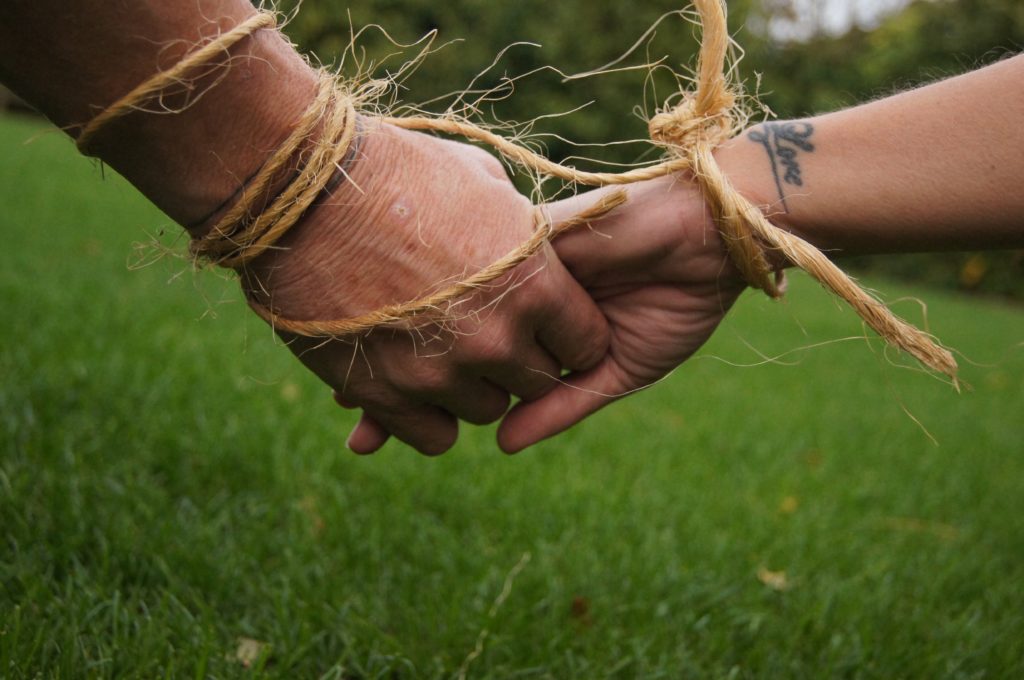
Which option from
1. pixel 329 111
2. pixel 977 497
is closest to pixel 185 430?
pixel 329 111

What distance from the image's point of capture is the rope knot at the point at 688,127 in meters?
1.28

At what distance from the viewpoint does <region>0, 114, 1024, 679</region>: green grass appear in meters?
1.43

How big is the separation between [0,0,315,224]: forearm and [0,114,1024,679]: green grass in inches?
4.0

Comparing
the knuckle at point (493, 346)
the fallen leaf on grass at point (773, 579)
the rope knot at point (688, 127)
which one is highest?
the rope knot at point (688, 127)

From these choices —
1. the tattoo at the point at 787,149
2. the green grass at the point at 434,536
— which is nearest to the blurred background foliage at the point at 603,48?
the green grass at the point at 434,536

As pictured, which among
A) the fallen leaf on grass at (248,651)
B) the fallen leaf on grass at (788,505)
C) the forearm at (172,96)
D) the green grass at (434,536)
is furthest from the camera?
the fallen leaf on grass at (788,505)

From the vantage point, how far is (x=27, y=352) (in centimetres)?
245

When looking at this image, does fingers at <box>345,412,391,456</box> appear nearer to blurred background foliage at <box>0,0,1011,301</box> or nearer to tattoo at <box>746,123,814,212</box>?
tattoo at <box>746,123,814,212</box>

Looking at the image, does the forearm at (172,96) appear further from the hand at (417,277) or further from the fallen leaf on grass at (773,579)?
the fallen leaf on grass at (773,579)

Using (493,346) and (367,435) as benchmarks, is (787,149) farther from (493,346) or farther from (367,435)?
(367,435)

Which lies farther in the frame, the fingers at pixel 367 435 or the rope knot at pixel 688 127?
the fingers at pixel 367 435

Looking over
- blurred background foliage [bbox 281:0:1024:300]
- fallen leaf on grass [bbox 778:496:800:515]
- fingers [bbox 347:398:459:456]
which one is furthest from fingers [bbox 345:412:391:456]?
blurred background foliage [bbox 281:0:1024:300]

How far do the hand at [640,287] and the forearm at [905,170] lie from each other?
108mm

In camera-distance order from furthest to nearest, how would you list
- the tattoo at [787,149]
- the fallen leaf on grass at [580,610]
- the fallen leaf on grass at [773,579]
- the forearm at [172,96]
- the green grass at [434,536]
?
the fallen leaf on grass at [773,579], the fallen leaf on grass at [580,610], the green grass at [434,536], the tattoo at [787,149], the forearm at [172,96]
